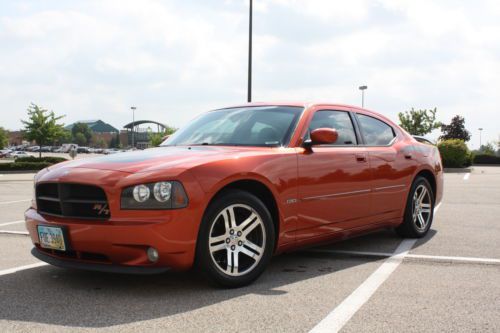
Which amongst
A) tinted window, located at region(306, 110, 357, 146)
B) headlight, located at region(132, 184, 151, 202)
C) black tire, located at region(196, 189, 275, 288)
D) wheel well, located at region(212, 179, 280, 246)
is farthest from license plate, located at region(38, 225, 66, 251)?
tinted window, located at region(306, 110, 357, 146)

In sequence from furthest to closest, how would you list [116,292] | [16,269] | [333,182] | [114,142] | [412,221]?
[114,142] < [412,221] < [333,182] < [16,269] < [116,292]

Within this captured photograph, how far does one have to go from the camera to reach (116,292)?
412 centimetres

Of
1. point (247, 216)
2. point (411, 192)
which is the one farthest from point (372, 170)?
point (247, 216)

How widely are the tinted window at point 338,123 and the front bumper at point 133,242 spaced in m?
1.85

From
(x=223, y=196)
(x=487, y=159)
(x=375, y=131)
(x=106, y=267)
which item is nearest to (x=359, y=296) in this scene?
(x=223, y=196)

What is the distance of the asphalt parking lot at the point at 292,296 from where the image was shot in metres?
3.38

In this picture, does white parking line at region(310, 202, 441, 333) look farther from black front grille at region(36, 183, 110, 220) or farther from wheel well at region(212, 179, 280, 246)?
black front grille at region(36, 183, 110, 220)

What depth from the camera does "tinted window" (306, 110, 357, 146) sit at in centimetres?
530

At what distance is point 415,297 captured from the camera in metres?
3.98

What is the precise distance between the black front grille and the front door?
166 cm

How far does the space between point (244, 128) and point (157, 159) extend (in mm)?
1187

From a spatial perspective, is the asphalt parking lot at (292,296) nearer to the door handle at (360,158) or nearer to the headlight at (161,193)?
the headlight at (161,193)

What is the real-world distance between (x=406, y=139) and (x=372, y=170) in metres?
1.23

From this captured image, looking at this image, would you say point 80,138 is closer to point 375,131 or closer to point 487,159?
point 487,159
